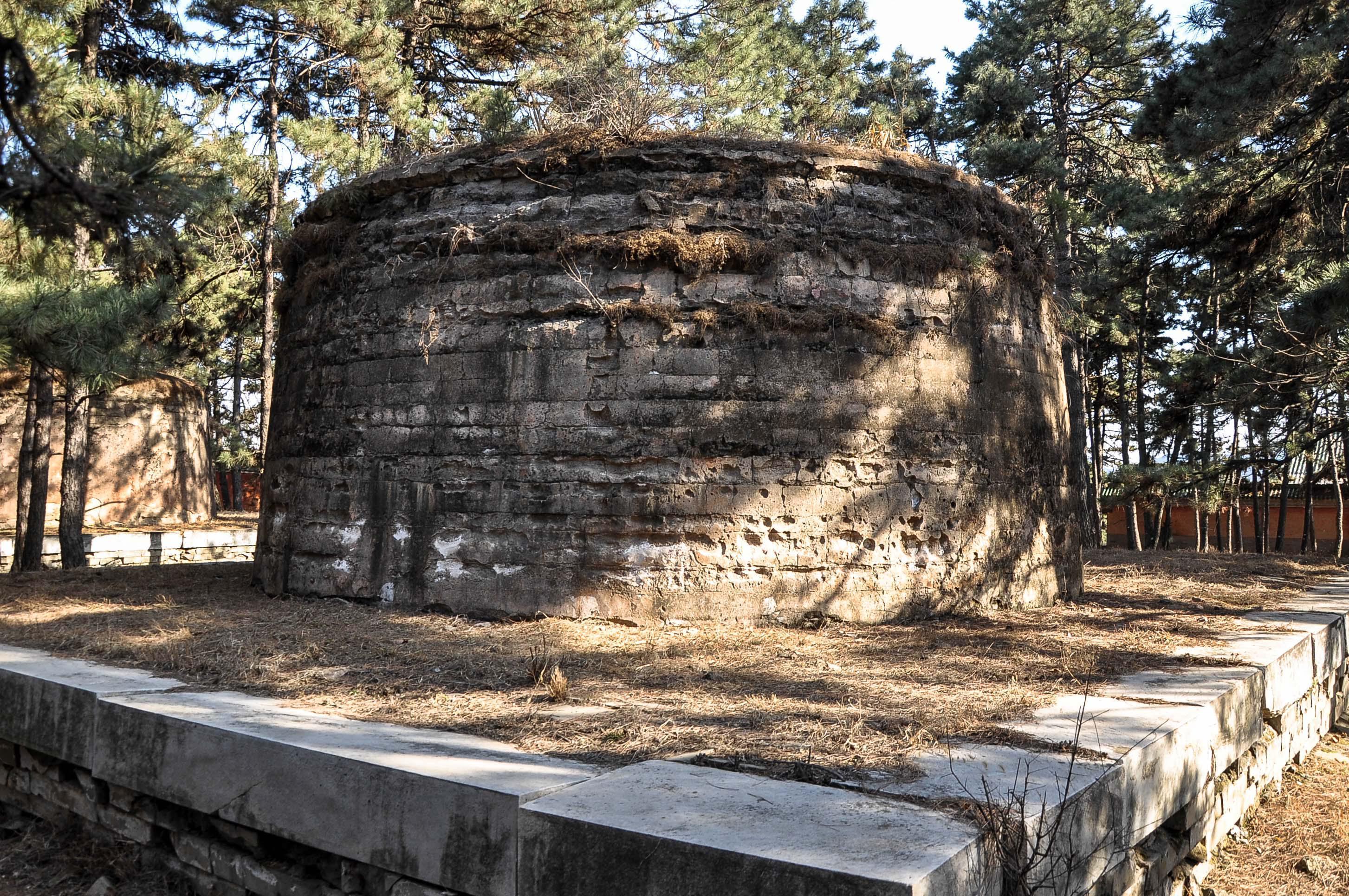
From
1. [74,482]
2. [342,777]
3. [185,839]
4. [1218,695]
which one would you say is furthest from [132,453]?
[1218,695]

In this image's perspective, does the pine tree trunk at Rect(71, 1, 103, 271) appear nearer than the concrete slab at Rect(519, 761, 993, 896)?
No

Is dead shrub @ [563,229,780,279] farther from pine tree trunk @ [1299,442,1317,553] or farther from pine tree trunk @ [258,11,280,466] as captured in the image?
pine tree trunk @ [1299,442,1317,553]

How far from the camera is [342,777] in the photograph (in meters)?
3.56

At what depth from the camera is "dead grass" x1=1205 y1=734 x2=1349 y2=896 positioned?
4648 millimetres

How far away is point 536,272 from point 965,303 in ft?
10.5

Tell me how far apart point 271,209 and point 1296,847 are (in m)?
13.8

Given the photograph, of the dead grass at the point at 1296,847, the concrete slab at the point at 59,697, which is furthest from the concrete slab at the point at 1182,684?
the concrete slab at the point at 59,697

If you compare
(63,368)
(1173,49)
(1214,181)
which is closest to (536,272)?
(63,368)

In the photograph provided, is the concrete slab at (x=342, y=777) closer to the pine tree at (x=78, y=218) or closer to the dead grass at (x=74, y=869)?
the dead grass at (x=74, y=869)

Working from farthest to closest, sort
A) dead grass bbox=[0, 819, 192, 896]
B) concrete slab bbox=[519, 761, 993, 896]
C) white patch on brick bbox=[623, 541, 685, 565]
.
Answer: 1. white patch on brick bbox=[623, 541, 685, 565]
2. dead grass bbox=[0, 819, 192, 896]
3. concrete slab bbox=[519, 761, 993, 896]

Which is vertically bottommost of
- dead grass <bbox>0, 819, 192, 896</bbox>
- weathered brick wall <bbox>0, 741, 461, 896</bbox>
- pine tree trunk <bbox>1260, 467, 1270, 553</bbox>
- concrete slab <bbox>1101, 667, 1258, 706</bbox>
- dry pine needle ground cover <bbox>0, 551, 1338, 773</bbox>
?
dead grass <bbox>0, 819, 192, 896</bbox>

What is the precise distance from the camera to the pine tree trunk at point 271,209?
14.2 m

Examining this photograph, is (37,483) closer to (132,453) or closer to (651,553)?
(132,453)

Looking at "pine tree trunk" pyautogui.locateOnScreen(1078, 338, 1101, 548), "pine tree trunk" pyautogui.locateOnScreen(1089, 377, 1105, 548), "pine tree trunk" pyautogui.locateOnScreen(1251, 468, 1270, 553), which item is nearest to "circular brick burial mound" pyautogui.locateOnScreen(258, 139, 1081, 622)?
"pine tree trunk" pyautogui.locateOnScreen(1078, 338, 1101, 548)
